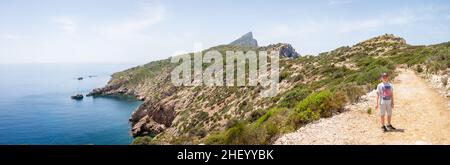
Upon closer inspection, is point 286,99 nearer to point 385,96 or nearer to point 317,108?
point 317,108

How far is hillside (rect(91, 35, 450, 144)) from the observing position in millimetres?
13766

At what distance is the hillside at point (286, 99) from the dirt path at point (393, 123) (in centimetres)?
90

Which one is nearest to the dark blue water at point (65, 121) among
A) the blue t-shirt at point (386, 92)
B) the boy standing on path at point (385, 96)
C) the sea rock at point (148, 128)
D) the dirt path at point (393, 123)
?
the sea rock at point (148, 128)

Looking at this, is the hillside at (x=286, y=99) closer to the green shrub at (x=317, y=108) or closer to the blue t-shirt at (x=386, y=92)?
the green shrub at (x=317, y=108)

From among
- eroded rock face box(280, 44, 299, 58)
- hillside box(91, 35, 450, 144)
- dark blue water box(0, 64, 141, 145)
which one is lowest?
dark blue water box(0, 64, 141, 145)

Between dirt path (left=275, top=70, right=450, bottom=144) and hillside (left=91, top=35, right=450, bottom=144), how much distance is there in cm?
90

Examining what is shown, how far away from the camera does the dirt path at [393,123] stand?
9.60 m

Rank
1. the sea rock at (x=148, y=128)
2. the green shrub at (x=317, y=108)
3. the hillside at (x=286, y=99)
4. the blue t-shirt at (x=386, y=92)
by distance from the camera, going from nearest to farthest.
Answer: the blue t-shirt at (x=386, y=92) → the green shrub at (x=317, y=108) → the hillside at (x=286, y=99) → the sea rock at (x=148, y=128)

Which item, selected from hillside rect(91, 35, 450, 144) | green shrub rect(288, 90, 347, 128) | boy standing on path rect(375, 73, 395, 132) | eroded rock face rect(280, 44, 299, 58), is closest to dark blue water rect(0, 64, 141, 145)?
hillside rect(91, 35, 450, 144)

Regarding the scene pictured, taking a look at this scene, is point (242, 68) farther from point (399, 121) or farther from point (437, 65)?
point (399, 121)

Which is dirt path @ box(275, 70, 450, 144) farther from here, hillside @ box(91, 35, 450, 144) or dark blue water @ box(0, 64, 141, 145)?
dark blue water @ box(0, 64, 141, 145)

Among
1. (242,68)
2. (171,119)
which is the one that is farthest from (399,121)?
(242,68)

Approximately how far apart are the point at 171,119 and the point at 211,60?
164 ft
